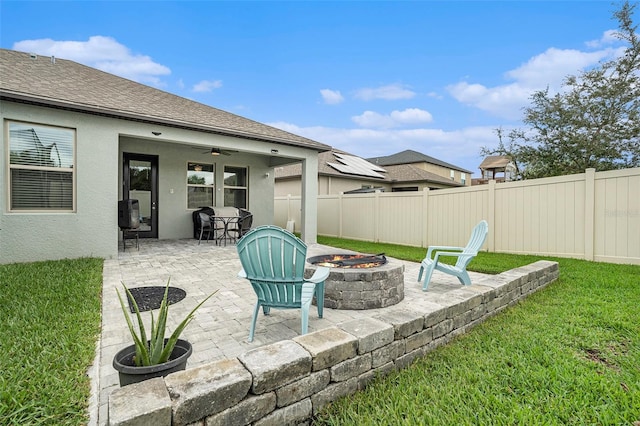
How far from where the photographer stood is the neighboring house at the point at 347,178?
53.5 ft

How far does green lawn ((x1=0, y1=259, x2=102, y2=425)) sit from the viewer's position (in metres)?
1.71

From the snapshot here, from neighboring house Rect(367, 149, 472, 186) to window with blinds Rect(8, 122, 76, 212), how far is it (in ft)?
69.1

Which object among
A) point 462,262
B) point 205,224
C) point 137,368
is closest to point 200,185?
point 205,224

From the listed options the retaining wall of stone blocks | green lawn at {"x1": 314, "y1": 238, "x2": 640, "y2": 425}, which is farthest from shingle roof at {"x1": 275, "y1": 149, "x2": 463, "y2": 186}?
the retaining wall of stone blocks

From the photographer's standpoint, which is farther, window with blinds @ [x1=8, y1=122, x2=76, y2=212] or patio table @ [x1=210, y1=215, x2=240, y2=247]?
patio table @ [x1=210, y1=215, x2=240, y2=247]

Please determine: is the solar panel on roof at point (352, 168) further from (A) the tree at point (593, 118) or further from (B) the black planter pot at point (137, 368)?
(B) the black planter pot at point (137, 368)

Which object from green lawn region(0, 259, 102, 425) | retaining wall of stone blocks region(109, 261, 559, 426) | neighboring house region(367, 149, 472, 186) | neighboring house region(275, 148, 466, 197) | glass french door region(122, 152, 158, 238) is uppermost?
neighboring house region(367, 149, 472, 186)

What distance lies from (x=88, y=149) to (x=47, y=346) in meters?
5.16

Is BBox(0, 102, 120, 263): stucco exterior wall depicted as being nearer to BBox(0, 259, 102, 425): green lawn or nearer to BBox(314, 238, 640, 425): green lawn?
BBox(0, 259, 102, 425): green lawn

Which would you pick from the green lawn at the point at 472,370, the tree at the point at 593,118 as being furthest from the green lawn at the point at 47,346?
the tree at the point at 593,118

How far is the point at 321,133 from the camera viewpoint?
33.7m

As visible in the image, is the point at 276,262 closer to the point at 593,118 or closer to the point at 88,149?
the point at 88,149

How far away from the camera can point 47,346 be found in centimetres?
240

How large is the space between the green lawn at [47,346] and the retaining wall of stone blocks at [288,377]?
2.38ft
